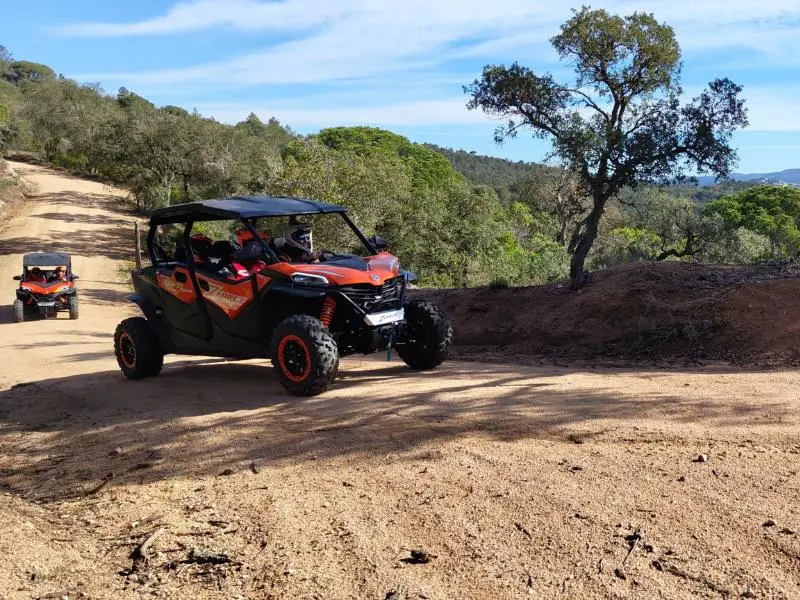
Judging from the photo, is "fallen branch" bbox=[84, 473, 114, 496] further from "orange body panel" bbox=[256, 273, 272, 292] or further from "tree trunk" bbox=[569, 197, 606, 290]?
"tree trunk" bbox=[569, 197, 606, 290]

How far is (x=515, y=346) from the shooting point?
43.0 ft

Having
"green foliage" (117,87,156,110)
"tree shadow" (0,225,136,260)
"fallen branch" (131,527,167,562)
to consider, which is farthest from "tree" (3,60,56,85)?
"fallen branch" (131,527,167,562)

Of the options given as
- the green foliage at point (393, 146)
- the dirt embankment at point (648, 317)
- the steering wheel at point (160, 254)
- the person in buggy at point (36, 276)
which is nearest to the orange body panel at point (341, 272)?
the steering wheel at point (160, 254)

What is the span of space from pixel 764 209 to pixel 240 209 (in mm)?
52214

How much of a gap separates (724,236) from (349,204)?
598 inches

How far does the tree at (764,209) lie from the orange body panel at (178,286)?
4290 centimetres

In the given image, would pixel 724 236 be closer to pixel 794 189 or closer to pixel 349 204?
pixel 349 204

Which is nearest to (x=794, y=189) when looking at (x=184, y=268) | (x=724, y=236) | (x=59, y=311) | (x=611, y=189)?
(x=724, y=236)

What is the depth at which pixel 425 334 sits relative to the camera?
347 inches

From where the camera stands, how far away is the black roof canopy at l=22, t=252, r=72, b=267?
824 inches

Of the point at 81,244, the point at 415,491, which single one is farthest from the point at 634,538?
the point at 81,244

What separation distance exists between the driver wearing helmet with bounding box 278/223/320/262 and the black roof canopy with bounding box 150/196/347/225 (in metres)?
0.30

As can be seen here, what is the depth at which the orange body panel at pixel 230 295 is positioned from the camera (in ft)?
26.2

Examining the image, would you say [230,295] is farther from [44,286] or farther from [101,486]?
[44,286]
